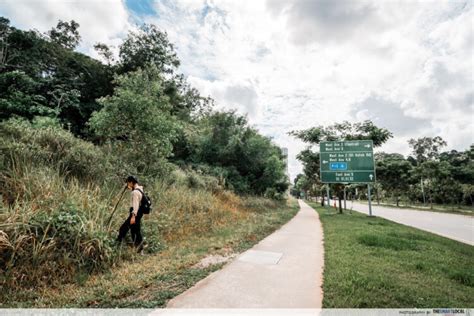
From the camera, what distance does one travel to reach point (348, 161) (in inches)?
635

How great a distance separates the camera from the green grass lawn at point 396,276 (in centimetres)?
301

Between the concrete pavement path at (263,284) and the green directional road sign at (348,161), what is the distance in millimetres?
11979

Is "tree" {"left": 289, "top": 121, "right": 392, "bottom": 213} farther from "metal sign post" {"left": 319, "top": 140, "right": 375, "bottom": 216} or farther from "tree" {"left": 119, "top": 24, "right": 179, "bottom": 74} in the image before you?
"tree" {"left": 119, "top": 24, "right": 179, "bottom": 74}

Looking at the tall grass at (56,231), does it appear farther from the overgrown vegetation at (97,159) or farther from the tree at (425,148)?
the tree at (425,148)

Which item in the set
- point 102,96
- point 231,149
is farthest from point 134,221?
point 102,96

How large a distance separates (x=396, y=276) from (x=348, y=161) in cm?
1344

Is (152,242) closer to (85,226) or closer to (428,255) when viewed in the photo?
(85,226)

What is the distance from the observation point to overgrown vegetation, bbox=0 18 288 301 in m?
3.74

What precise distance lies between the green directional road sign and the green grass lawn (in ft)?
31.7

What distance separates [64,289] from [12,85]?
14834mm

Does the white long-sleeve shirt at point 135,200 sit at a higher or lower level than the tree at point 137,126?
lower

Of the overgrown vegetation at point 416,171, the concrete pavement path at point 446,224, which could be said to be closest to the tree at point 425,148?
the overgrown vegetation at point 416,171

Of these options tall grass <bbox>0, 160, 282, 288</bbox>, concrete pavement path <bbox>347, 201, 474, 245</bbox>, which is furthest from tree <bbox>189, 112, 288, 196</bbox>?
concrete pavement path <bbox>347, 201, 474, 245</bbox>

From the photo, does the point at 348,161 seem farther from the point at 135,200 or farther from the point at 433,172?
the point at 433,172
